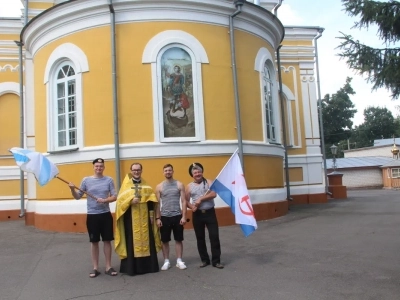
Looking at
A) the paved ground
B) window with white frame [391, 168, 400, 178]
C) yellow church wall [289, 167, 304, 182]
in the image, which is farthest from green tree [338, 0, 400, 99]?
window with white frame [391, 168, 400, 178]

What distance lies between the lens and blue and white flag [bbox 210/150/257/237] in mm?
7430

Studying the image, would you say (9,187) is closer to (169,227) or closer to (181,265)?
(169,227)

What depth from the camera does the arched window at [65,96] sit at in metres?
12.0

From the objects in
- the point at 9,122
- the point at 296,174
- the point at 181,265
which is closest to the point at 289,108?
the point at 296,174

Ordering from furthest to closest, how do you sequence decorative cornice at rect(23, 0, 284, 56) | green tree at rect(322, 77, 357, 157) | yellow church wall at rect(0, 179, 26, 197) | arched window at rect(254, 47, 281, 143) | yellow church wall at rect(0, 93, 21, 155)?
green tree at rect(322, 77, 357, 157)
yellow church wall at rect(0, 93, 21, 155)
yellow church wall at rect(0, 179, 26, 197)
arched window at rect(254, 47, 281, 143)
decorative cornice at rect(23, 0, 284, 56)

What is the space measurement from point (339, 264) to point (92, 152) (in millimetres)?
6918

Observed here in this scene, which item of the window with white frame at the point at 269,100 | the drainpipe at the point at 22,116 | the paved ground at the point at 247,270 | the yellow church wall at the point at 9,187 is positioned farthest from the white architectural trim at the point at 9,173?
the window with white frame at the point at 269,100

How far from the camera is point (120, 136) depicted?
1152 centimetres

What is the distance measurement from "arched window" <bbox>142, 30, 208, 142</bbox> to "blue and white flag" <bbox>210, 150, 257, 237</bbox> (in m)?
4.07

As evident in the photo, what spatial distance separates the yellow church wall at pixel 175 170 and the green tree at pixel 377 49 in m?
4.49

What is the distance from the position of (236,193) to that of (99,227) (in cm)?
229

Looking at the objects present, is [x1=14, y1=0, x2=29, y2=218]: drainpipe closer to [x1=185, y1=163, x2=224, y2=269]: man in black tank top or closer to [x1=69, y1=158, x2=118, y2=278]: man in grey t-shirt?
[x1=69, y1=158, x2=118, y2=278]: man in grey t-shirt

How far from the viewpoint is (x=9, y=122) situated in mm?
16797

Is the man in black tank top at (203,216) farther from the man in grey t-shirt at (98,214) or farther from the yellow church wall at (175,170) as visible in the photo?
the yellow church wall at (175,170)
